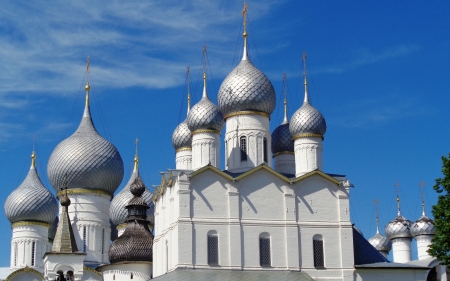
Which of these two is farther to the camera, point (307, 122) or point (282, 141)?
point (282, 141)

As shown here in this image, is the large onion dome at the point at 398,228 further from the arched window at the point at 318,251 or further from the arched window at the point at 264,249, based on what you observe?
the arched window at the point at 264,249

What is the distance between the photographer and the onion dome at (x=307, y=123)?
32.8m

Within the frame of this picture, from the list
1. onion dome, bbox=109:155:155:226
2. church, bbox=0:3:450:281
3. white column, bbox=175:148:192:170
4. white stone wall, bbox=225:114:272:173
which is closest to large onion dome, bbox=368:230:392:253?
church, bbox=0:3:450:281

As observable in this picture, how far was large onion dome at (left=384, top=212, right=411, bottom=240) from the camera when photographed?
1708 inches

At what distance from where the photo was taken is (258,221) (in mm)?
29703

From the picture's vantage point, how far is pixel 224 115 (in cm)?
3294

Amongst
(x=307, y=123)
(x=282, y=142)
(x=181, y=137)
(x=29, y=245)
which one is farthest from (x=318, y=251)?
(x=29, y=245)

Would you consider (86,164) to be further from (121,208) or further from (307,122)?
(307,122)

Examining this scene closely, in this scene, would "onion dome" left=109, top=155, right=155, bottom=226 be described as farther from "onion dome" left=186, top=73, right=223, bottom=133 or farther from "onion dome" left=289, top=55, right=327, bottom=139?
"onion dome" left=289, top=55, right=327, bottom=139

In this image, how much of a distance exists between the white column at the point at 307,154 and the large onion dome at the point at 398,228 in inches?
485

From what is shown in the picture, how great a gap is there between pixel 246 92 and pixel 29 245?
13409mm

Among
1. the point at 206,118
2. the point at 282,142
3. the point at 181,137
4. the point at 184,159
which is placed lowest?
the point at 282,142

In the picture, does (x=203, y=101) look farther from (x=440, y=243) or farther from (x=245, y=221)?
(x=440, y=243)

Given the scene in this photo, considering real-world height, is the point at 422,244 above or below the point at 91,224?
below
